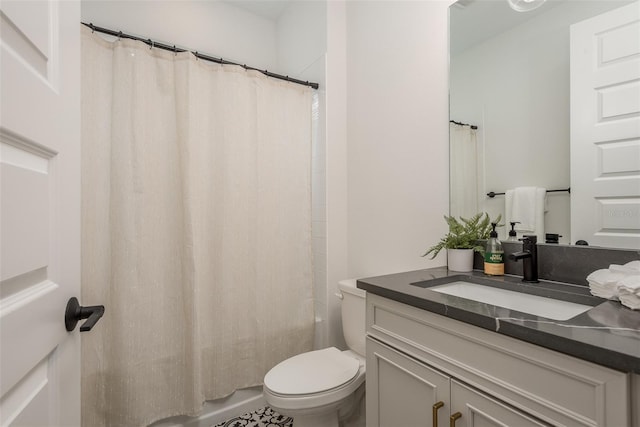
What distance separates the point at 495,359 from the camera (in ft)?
2.27

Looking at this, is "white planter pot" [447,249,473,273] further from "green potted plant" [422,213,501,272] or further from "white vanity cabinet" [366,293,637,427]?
"white vanity cabinet" [366,293,637,427]

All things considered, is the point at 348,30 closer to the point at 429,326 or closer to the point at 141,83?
the point at 141,83

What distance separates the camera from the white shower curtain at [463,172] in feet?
4.33

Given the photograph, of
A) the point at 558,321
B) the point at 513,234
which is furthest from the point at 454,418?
the point at 513,234

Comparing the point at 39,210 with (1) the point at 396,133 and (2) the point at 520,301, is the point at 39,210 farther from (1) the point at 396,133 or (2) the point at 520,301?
(1) the point at 396,133

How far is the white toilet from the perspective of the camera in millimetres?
1249

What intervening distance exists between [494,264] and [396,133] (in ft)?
2.67

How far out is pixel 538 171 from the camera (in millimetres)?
1128

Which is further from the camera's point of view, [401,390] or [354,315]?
[354,315]

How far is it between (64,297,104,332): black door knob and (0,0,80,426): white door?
0.7 inches

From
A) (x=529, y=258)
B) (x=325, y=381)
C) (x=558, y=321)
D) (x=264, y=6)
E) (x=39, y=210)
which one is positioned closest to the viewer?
(x=39, y=210)

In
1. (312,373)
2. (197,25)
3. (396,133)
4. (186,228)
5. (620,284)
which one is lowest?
(312,373)

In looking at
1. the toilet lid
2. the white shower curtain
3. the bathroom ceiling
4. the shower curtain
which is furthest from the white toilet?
the bathroom ceiling

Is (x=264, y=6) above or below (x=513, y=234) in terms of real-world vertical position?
above
